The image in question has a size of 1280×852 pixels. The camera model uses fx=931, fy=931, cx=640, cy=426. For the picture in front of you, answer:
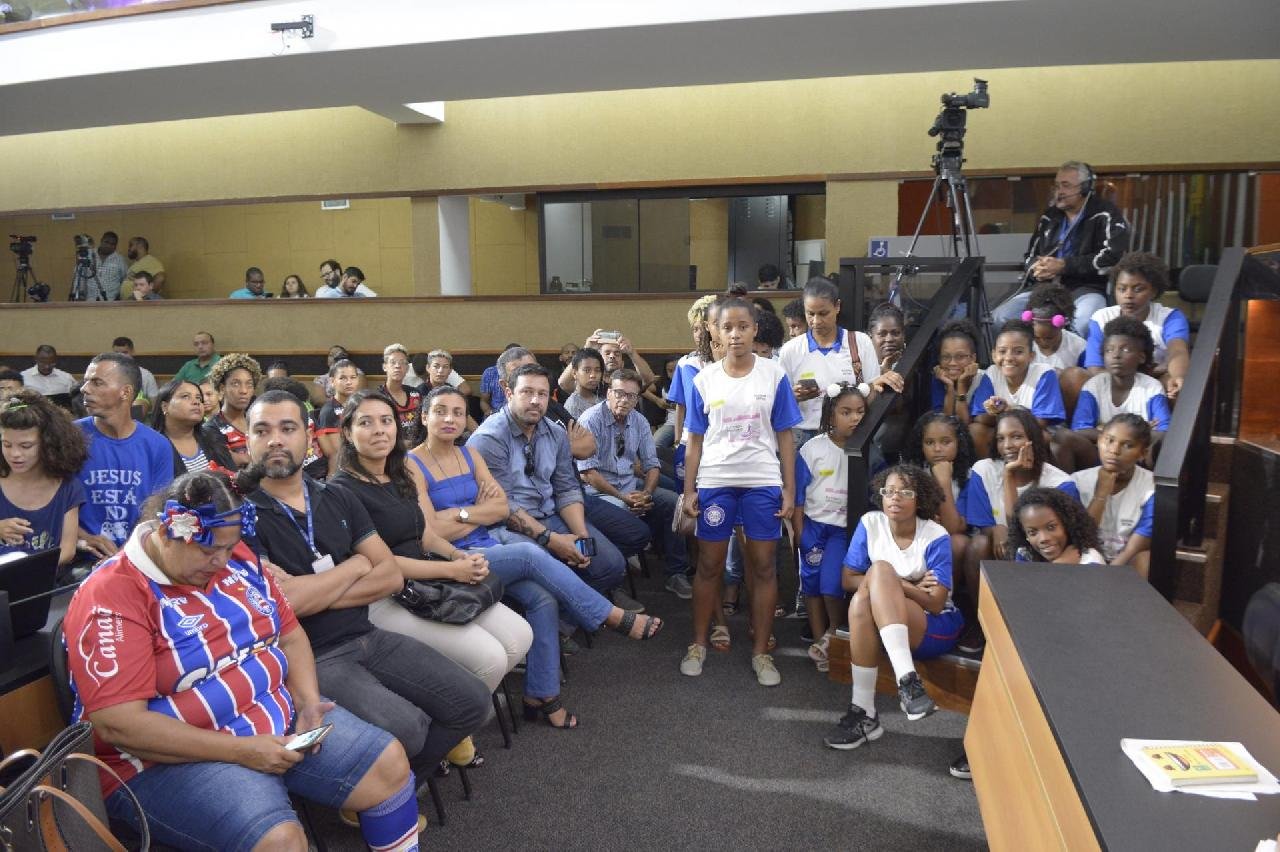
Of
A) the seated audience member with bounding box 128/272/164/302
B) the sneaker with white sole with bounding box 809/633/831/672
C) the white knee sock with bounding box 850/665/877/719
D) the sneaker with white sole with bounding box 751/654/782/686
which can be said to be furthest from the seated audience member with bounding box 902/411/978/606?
the seated audience member with bounding box 128/272/164/302

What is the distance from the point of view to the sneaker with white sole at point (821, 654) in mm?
3828

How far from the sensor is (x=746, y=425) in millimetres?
3682

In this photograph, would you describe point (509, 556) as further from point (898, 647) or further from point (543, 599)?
point (898, 647)

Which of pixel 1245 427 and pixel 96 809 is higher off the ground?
pixel 1245 427

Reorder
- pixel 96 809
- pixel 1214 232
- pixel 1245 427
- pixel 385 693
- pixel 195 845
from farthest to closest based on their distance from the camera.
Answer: pixel 1214 232 < pixel 1245 427 < pixel 385 693 < pixel 195 845 < pixel 96 809

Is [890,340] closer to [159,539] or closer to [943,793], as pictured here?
[943,793]

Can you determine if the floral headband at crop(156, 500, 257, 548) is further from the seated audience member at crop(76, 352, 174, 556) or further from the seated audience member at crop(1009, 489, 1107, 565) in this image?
the seated audience member at crop(1009, 489, 1107, 565)

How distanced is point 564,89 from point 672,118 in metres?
1.11

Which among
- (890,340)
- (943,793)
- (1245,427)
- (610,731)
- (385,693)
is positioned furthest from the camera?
(890,340)

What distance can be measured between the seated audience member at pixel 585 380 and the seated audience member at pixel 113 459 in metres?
2.19

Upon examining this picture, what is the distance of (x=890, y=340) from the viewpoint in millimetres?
4578

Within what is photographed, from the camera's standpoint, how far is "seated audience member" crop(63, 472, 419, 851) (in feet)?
6.15

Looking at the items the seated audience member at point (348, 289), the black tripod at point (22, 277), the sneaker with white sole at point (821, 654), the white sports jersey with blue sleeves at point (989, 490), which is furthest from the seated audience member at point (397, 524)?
the black tripod at point (22, 277)

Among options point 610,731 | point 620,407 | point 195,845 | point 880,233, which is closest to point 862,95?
point 880,233
